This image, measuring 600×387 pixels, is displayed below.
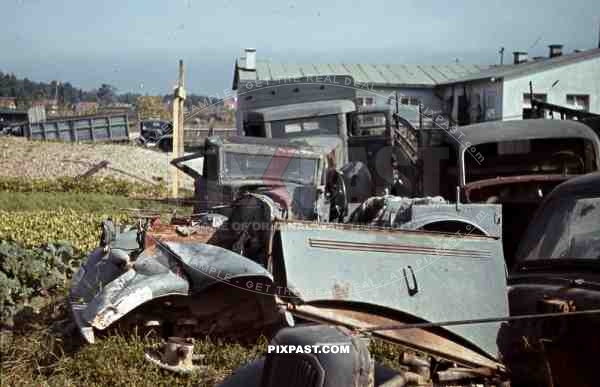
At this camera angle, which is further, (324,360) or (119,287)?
(119,287)

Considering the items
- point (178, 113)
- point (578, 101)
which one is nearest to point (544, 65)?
point (578, 101)

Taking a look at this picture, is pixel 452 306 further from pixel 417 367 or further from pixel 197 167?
pixel 197 167

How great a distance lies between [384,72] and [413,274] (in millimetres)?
27515

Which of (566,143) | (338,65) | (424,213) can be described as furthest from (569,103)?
(424,213)

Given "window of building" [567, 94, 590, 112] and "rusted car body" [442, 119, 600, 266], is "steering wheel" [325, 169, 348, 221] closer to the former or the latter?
"rusted car body" [442, 119, 600, 266]

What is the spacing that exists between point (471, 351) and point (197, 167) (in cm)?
774

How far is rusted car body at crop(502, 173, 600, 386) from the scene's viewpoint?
348 cm

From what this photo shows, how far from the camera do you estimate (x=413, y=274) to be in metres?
4.07

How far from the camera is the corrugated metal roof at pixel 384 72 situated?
2788 centimetres

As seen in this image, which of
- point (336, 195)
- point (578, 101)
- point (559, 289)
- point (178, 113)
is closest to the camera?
point (559, 289)

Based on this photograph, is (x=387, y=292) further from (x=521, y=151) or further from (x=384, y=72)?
(x=384, y=72)

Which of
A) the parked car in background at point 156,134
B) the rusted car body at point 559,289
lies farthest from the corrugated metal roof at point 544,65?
the rusted car body at point 559,289

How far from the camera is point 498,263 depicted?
404 cm

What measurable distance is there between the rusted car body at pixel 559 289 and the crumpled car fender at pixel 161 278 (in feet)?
7.65
